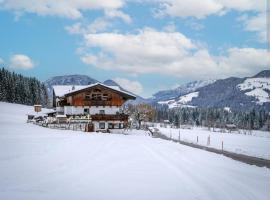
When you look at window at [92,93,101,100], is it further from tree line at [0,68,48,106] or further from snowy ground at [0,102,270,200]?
tree line at [0,68,48,106]

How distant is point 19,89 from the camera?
141m

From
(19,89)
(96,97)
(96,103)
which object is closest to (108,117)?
(96,103)

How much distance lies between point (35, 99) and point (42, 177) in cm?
13889

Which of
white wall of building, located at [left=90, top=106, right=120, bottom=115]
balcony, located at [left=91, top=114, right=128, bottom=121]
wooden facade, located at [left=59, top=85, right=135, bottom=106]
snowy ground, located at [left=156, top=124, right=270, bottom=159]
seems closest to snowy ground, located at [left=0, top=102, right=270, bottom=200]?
snowy ground, located at [left=156, top=124, right=270, bottom=159]

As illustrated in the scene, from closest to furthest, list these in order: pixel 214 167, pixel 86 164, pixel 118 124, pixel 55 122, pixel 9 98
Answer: pixel 86 164 → pixel 214 167 → pixel 55 122 → pixel 118 124 → pixel 9 98

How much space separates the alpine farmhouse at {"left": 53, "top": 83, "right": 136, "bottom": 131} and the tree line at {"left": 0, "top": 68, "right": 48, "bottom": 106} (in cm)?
7232

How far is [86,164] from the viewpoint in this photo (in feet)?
63.9

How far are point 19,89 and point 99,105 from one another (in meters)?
82.4

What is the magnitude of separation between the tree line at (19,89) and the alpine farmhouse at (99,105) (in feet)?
237

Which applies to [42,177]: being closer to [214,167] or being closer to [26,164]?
[26,164]

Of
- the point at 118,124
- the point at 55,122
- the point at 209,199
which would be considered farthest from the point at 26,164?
the point at 118,124

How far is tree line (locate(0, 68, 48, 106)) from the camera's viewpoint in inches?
5236

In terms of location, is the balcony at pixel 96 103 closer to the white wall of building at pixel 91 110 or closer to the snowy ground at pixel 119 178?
the white wall of building at pixel 91 110

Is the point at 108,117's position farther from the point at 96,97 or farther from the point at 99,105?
the point at 96,97
